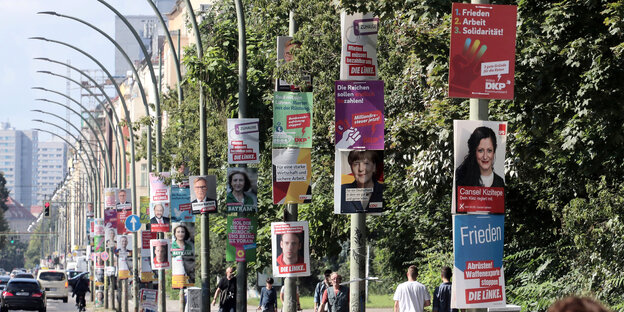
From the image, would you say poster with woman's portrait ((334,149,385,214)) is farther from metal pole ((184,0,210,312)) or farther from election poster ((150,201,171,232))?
election poster ((150,201,171,232))

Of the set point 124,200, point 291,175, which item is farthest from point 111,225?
point 291,175

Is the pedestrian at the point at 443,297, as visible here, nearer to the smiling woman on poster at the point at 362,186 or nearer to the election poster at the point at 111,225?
the smiling woman on poster at the point at 362,186

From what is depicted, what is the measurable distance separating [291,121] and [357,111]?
4596 mm

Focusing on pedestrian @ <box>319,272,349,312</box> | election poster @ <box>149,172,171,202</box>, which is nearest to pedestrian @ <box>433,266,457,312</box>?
pedestrian @ <box>319,272,349,312</box>

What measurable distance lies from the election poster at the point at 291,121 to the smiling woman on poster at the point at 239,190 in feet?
11.6

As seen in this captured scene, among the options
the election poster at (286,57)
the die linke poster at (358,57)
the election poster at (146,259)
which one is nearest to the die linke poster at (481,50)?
the die linke poster at (358,57)

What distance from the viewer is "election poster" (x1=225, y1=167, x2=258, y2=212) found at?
2116cm

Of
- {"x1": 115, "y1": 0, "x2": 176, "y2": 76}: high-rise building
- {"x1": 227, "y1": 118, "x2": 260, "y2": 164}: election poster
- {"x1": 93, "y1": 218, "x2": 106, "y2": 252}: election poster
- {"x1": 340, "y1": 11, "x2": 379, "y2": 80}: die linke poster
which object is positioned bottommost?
{"x1": 93, "y1": 218, "x2": 106, "y2": 252}: election poster

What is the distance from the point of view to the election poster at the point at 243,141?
20.5 meters

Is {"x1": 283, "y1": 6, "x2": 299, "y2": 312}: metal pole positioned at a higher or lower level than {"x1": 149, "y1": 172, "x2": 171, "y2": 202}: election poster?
lower

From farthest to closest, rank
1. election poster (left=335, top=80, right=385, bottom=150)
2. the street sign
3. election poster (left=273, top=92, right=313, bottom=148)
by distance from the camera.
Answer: the street sign, election poster (left=273, top=92, right=313, bottom=148), election poster (left=335, top=80, right=385, bottom=150)

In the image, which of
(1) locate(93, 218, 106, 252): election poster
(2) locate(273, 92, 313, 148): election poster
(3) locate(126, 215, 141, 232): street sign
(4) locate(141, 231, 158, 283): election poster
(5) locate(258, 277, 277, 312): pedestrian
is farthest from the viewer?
(1) locate(93, 218, 106, 252): election poster

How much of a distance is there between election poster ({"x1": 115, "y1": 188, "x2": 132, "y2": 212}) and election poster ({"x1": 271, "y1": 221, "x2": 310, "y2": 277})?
1060 inches

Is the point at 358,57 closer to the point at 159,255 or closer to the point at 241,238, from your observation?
the point at 241,238
